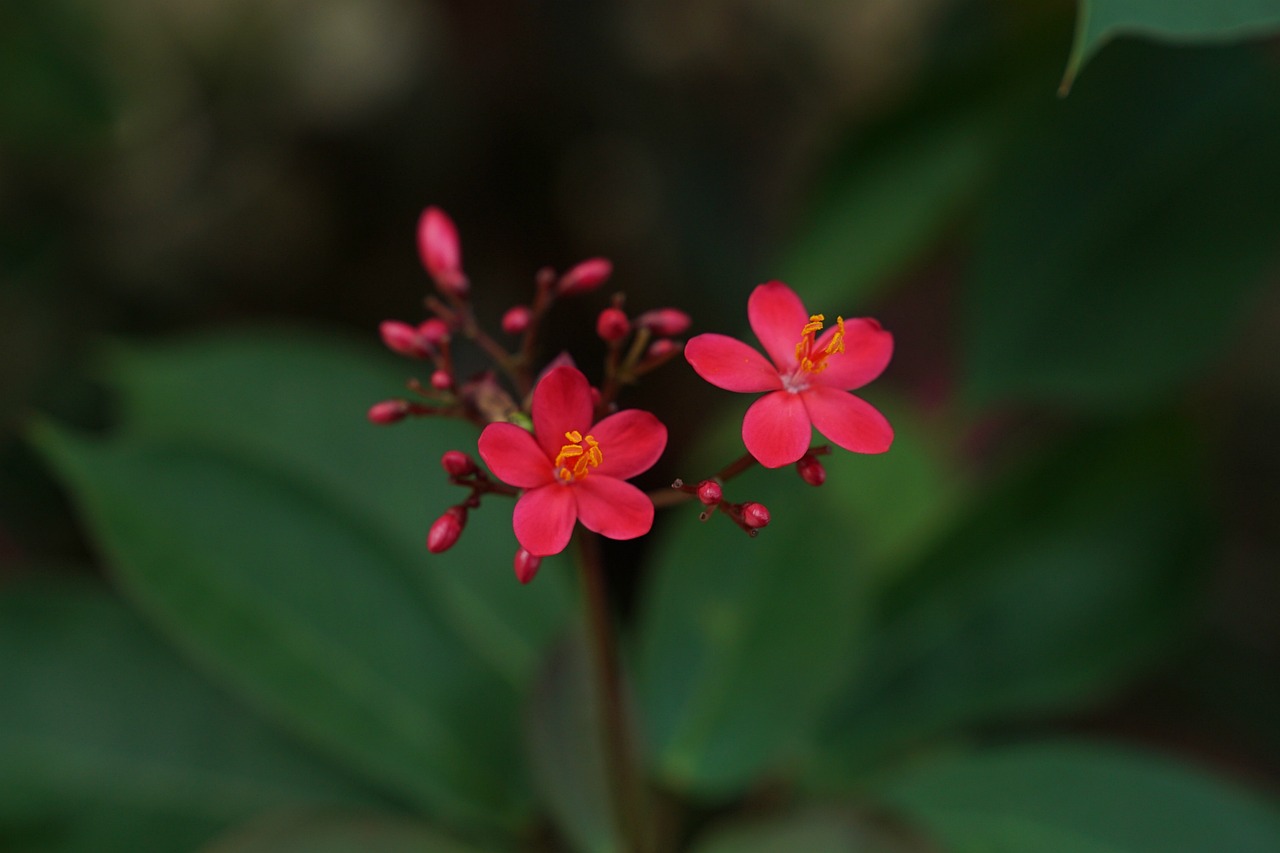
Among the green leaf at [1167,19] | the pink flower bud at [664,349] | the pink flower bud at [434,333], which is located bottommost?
the pink flower bud at [664,349]

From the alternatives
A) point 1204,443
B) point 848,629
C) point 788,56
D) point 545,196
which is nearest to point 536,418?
point 848,629

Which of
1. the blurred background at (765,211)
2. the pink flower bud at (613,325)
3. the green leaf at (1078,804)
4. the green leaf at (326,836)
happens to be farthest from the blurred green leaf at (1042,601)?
the pink flower bud at (613,325)

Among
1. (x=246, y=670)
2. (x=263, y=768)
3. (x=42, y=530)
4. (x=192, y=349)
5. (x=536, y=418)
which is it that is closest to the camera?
(x=536, y=418)

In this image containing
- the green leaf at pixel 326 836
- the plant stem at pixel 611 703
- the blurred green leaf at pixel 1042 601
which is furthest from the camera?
the blurred green leaf at pixel 1042 601

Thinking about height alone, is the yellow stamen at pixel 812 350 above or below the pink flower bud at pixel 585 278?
below

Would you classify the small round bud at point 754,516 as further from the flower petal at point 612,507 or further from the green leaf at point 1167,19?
the green leaf at point 1167,19

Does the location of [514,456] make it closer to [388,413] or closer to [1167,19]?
[388,413]

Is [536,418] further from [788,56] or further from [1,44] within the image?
[788,56]
